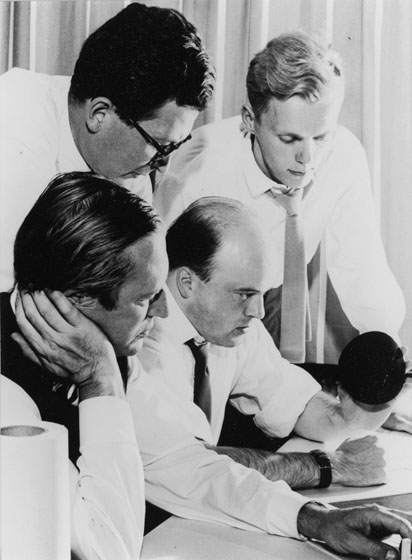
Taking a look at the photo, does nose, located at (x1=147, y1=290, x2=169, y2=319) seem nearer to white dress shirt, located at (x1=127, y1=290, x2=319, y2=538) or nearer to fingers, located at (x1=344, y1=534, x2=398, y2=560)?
white dress shirt, located at (x1=127, y1=290, x2=319, y2=538)

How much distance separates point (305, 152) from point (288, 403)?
0.70 m

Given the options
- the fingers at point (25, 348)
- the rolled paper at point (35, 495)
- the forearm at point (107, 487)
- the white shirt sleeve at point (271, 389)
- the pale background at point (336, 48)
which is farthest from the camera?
the white shirt sleeve at point (271, 389)

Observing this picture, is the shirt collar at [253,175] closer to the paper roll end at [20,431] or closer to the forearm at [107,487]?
the forearm at [107,487]

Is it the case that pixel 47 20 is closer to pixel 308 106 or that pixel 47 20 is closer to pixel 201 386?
pixel 308 106

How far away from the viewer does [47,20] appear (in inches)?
86.3

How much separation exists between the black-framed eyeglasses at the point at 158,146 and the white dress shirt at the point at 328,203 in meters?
0.03

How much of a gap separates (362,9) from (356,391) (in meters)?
1.05

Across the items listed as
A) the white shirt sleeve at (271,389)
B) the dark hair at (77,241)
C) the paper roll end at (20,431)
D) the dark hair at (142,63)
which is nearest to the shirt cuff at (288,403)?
the white shirt sleeve at (271,389)

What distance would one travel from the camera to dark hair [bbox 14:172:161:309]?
2.05m

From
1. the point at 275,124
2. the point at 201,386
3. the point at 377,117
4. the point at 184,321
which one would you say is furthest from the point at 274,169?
the point at 201,386

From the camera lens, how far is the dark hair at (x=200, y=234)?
2.16 meters

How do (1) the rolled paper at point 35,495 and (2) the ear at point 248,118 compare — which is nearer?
(1) the rolled paper at point 35,495

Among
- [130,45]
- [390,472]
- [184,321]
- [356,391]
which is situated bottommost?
[390,472]

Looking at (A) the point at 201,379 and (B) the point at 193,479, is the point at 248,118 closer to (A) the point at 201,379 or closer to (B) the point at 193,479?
(A) the point at 201,379
